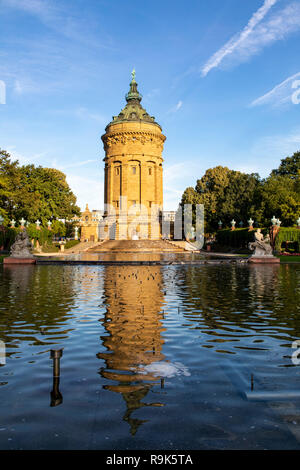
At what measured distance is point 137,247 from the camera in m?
53.6

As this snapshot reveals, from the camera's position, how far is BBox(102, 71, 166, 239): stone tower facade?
7150 centimetres

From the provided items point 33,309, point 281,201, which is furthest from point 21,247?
point 281,201

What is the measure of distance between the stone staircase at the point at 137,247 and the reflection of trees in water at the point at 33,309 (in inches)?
1399

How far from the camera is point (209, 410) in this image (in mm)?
4223

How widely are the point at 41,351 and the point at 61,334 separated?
1182 millimetres

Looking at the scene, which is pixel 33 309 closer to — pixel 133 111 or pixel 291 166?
pixel 133 111

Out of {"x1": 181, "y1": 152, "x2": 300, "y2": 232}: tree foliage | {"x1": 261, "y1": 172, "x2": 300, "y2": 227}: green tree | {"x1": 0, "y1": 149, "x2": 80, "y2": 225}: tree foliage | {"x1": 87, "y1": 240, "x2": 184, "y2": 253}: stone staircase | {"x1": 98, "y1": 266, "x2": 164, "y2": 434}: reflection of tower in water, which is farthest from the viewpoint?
{"x1": 181, "y1": 152, "x2": 300, "y2": 232}: tree foliage

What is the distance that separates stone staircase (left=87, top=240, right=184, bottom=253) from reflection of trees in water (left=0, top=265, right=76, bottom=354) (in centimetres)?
3554

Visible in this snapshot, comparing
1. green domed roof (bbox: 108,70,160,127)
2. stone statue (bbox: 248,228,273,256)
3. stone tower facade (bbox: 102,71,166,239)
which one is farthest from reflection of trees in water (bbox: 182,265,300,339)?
green domed roof (bbox: 108,70,160,127)

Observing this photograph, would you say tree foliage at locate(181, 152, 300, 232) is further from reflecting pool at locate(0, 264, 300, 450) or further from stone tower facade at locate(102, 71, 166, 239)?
reflecting pool at locate(0, 264, 300, 450)

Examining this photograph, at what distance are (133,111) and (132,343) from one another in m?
73.2
